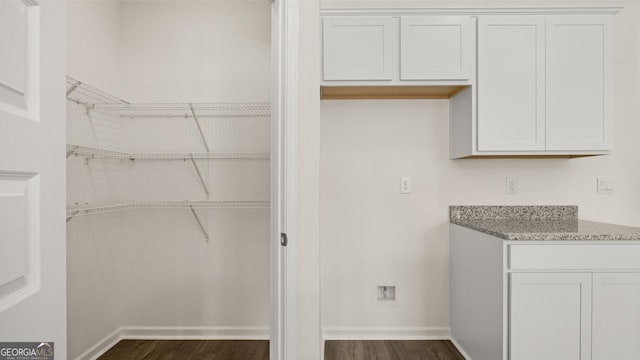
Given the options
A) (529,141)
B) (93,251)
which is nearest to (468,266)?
(529,141)

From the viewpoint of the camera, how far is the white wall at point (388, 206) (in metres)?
2.82

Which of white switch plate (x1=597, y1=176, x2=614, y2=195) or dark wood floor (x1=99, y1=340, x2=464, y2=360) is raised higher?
white switch plate (x1=597, y1=176, x2=614, y2=195)

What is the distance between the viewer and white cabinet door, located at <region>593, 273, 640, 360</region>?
198 cm

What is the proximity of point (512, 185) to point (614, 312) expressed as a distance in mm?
1039

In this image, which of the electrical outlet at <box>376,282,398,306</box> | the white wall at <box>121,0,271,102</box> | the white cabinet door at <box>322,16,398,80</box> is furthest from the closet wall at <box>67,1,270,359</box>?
the electrical outlet at <box>376,282,398,306</box>

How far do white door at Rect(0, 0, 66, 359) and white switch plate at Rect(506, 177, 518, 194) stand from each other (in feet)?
9.04

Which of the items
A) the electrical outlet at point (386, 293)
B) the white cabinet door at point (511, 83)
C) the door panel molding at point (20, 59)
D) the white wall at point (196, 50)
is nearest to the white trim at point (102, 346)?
the white wall at point (196, 50)

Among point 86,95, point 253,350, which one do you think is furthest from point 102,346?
point 86,95

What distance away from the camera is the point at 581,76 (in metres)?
2.39

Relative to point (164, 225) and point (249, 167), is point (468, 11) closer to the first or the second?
point (249, 167)

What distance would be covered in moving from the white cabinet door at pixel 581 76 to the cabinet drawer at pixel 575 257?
73cm

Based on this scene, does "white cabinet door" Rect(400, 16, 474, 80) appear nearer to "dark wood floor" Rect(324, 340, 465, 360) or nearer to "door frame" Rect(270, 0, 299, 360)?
"door frame" Rect(270, 0, 299, 360)

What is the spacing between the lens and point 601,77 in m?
2.39

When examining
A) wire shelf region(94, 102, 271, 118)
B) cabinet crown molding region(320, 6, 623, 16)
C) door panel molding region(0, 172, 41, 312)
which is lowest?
door panel molding region(0, 172, 41, 312)
